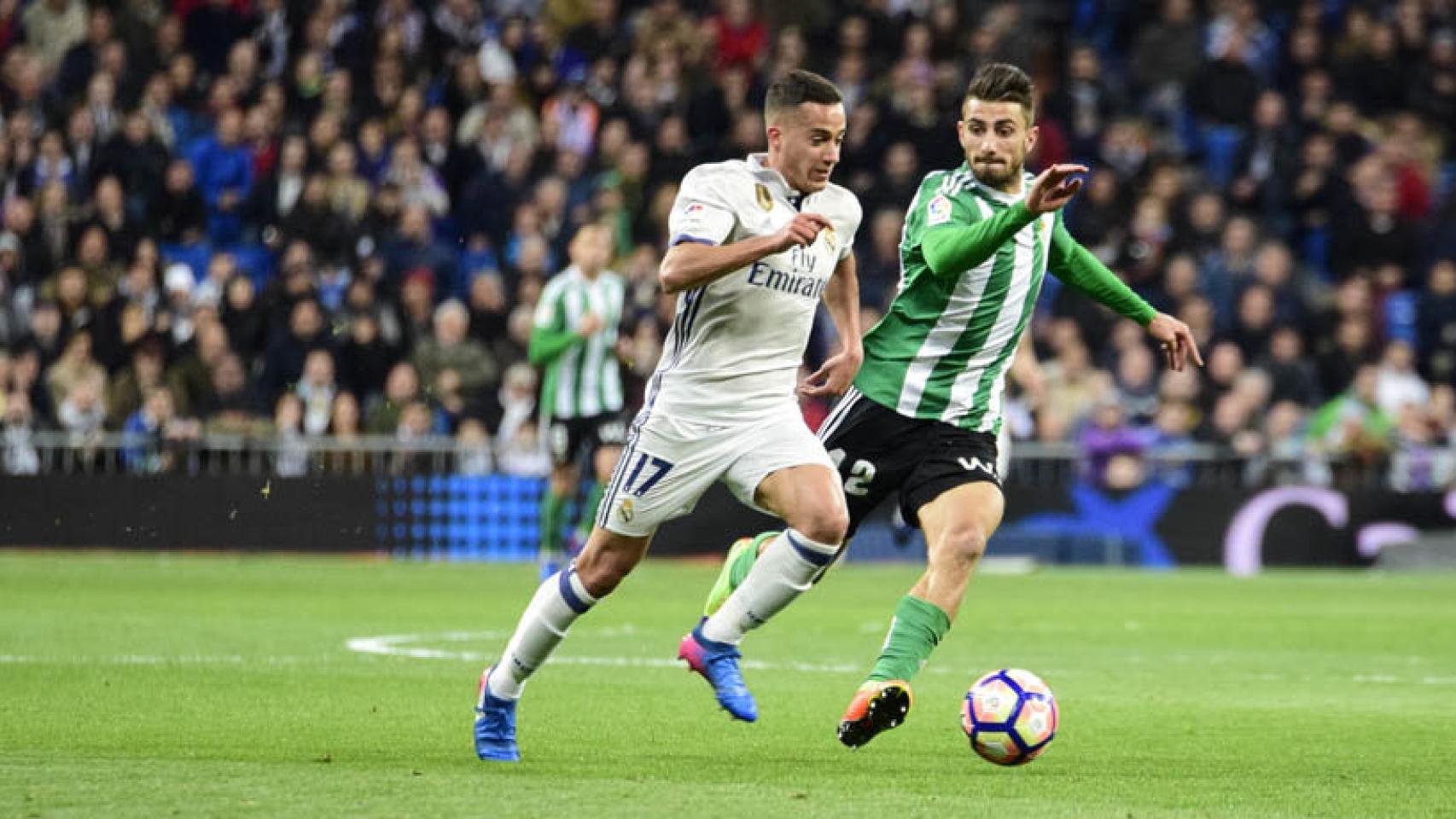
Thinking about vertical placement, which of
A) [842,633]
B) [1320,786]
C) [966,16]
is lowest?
[842,633]

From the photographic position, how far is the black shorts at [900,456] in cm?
796

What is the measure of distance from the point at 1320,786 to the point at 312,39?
17.7 m

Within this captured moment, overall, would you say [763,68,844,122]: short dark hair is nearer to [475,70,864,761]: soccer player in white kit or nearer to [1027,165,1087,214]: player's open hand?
[475,70,864,761]: soccer player in white kit

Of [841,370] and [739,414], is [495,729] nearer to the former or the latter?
[739,414]

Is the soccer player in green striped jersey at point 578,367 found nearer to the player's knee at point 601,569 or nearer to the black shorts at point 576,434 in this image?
the black shorts at point 576,434

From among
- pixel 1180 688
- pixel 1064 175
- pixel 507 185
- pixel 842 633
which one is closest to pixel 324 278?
pixel 507 185

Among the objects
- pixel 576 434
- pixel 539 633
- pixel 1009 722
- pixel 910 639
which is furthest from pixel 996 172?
pixel 576 434

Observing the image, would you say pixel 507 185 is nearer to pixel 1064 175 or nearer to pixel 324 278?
pixel 324 278

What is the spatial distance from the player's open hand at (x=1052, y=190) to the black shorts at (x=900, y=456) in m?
1.26

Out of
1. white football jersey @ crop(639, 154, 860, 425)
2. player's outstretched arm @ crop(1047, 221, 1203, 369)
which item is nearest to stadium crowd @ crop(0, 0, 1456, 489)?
player's outstretched arm @ crop(1047, 221, 1203, 369)

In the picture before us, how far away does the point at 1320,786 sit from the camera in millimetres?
6613

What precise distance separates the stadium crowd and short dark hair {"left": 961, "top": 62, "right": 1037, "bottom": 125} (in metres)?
10.9

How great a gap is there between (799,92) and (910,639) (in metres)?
1.67

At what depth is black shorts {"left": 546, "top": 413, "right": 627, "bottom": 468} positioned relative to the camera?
55.5 feet
